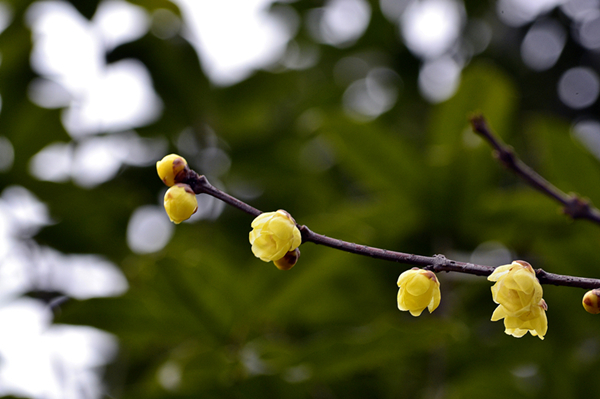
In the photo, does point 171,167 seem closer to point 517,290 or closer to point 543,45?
point 517,290

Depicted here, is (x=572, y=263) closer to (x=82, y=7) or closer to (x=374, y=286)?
(x=374, y=286)

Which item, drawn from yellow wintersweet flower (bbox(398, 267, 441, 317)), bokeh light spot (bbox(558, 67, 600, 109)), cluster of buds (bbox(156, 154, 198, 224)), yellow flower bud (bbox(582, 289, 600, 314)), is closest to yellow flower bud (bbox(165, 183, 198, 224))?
cluster of buds (bbox(156, 154, 198, 224))

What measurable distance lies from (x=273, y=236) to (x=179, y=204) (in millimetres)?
80

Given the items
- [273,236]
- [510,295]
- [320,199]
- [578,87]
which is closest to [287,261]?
[273,236]

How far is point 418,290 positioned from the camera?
40 cm

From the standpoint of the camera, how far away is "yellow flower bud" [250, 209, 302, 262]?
0.40 metres

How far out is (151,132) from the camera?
161cm

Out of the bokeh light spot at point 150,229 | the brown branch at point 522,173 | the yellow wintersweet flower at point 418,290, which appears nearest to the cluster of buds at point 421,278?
the yellow wintersweet flower at point 418,290

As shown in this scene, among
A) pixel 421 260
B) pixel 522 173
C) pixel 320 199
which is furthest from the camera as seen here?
pixel 320 199

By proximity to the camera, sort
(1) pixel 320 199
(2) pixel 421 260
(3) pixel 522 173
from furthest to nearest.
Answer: (1) pixel 320 199 < (3) pixel 522 173 < (2) pixel 421 260

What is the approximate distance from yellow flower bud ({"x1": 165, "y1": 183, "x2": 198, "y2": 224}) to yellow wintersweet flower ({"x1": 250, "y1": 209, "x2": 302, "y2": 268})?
6 cm

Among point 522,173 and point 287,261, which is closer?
point 287,261

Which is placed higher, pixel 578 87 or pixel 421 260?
Answer: pixel 421 260

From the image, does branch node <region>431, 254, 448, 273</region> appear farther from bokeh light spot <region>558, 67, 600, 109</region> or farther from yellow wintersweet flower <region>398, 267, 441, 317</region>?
bokeh light spot <region>558, 67, 600, 109</region>
